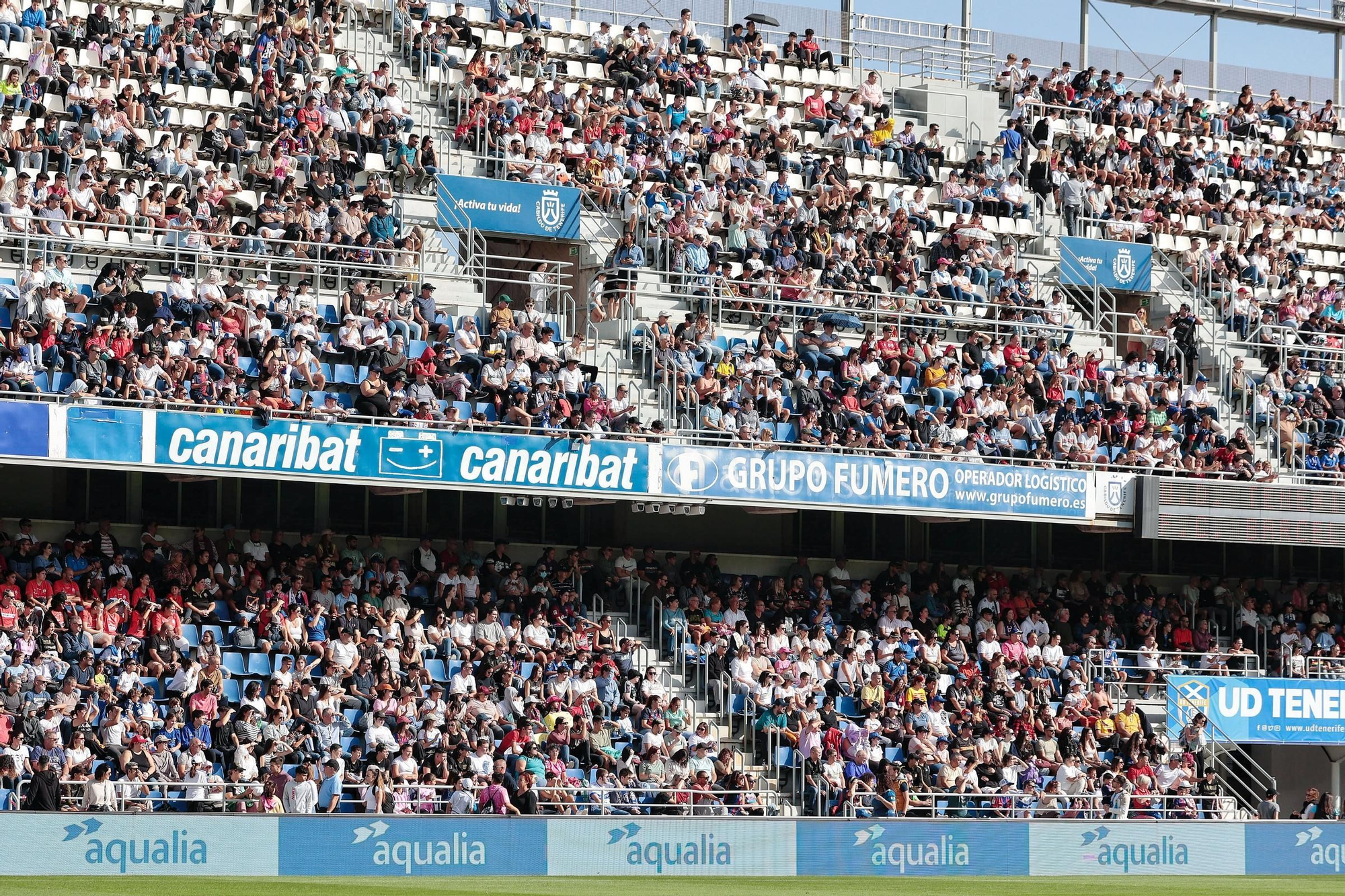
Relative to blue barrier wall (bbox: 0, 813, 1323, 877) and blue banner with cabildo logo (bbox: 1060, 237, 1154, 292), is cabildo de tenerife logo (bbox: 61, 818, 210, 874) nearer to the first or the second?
blue barrier wall (bbox: 0, 813, 1323, 877)

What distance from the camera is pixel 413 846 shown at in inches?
908

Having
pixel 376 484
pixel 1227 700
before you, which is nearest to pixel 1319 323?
pixel 1227 700

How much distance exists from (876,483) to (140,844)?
12224mm

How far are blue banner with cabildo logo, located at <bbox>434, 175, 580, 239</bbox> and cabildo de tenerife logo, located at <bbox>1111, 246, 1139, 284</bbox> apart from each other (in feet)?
32.8

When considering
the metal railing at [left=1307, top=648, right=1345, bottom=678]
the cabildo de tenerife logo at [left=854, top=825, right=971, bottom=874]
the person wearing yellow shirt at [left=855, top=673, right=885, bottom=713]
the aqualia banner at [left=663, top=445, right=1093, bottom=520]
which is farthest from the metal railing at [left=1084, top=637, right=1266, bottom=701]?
the cabildo de tenerife logo at [left=854, top=825, right=971, bottom=874]

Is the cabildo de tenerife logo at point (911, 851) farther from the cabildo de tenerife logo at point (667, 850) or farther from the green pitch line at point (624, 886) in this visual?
the cabildo de tenerife logo at point (667, 850)

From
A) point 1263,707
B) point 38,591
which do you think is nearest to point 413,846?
point 38,591

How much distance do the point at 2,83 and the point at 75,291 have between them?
15.3 feet

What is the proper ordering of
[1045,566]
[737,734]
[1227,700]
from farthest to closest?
[1045,566]
[1227,700]
[737,734]

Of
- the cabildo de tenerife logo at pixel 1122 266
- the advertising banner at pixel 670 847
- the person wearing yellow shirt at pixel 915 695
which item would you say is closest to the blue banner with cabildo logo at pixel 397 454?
the person wearing yellow shirt at pixel 915 695

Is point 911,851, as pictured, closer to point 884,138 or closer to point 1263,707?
point 1263,707

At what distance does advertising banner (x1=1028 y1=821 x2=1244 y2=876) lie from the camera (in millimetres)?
26203

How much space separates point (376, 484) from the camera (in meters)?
27.3

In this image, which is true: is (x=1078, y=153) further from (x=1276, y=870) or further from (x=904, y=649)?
(x=1276, y=870)
